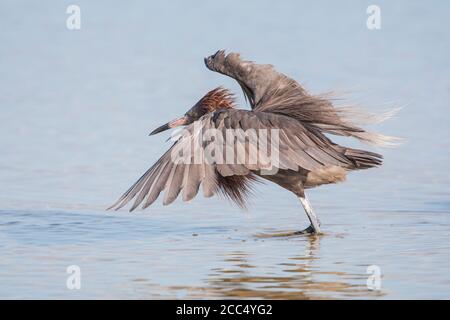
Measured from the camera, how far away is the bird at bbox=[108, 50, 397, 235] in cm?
939

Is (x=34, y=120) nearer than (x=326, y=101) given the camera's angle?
No

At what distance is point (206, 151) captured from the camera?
959cm

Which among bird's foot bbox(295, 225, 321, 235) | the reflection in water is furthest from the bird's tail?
the reflection in water

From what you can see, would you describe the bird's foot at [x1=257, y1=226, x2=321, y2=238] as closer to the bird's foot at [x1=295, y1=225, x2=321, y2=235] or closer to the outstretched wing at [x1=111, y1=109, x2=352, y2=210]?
the bird's foot at [x1=295, y1=225, x2=321, y2=235]

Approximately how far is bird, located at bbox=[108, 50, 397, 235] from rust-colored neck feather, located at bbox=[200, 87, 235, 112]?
0.01 meters

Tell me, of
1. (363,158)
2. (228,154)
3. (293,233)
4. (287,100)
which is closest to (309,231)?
(293,233)

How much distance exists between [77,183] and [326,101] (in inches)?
147

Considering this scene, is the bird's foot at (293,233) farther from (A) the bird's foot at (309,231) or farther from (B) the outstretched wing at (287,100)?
(B) the outstretched wing at (287,100)

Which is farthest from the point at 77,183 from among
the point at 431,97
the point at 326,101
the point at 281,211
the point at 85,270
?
the point at 431,97

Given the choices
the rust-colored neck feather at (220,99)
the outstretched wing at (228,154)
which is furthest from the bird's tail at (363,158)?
the rust-colored neck feather at (220,99)

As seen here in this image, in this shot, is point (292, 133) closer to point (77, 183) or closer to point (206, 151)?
point (206, 151)

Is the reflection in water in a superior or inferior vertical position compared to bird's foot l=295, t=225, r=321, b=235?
inferior

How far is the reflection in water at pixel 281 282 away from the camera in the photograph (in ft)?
27.3
